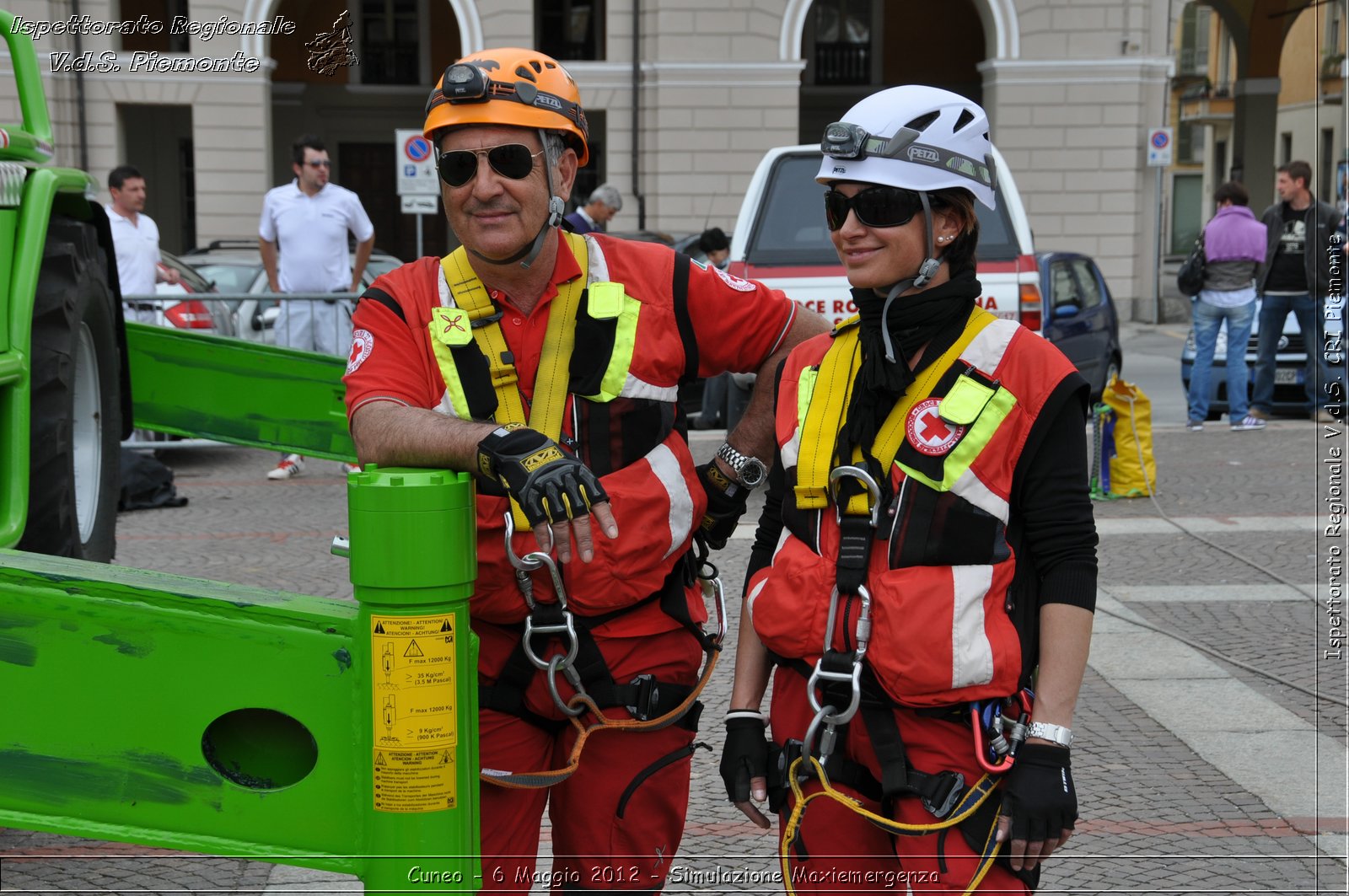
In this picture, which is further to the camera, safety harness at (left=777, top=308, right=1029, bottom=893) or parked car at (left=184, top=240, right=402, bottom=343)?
parked car at (left=184, top=240, right=402, bottom=343)

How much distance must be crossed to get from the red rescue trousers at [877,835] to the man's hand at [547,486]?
1.64 ft

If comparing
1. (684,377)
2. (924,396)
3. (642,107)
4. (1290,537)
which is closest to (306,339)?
(1290,537)

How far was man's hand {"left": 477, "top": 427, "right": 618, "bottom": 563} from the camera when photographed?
2.10 metres

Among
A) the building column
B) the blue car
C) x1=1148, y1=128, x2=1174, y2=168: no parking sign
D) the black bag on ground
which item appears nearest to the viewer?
the black bag on ground

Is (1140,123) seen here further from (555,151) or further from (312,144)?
(555,151)

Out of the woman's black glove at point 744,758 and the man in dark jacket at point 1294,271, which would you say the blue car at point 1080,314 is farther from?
the woman's black glove at point 744,758

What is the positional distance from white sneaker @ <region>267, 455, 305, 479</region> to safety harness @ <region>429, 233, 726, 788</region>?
7.75 meters

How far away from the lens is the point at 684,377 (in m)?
Result: 2.88

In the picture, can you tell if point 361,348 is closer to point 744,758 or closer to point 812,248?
point 744,758

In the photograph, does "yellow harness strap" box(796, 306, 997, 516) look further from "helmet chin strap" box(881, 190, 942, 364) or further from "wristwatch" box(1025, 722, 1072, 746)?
"wristwatch" box(1025, 722, 1072, 746)

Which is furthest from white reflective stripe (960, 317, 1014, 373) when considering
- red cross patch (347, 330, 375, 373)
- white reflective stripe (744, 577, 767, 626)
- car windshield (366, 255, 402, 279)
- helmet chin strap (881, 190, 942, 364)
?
car windshield (366, 255, 402, 279)

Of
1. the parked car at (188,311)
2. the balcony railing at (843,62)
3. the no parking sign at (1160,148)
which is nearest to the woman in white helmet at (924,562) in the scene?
the parked car at (188,311)

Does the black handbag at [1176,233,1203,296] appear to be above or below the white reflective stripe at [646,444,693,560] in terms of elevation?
above

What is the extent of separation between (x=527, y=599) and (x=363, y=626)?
0.69m
